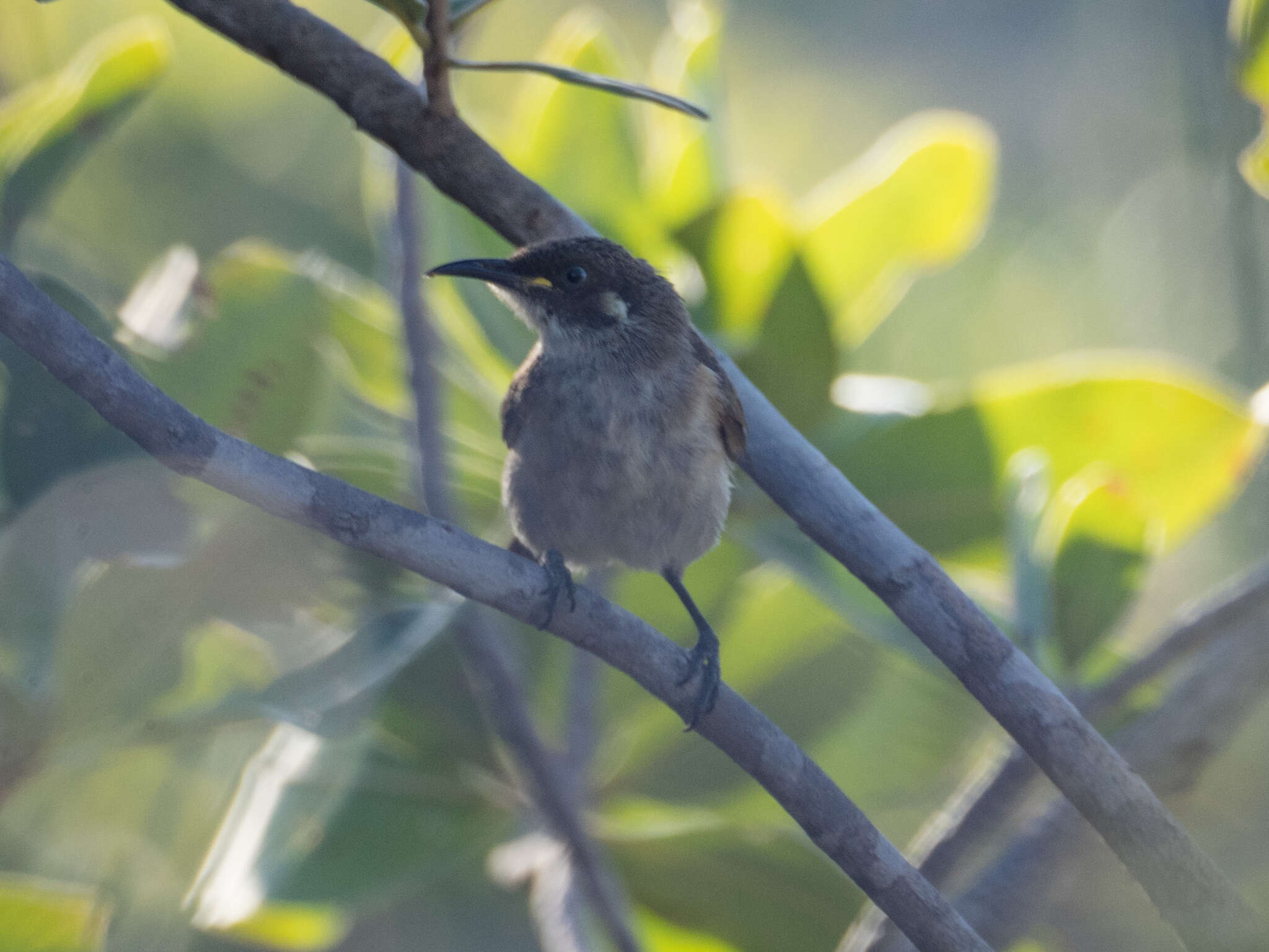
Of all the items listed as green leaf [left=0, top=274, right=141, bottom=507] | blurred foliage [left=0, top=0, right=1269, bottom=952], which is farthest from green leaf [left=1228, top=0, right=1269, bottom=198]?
green leaf [left=0, top=274, right=141, bottom=507]

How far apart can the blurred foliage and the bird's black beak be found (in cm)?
22

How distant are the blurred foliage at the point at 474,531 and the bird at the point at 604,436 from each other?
0.13 meters

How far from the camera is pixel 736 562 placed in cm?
215

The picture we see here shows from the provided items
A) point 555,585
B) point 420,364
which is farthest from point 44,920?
point 420,364

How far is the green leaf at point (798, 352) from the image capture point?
73.0 inches

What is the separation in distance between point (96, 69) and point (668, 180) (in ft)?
3.46

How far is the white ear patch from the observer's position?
6.72 ft

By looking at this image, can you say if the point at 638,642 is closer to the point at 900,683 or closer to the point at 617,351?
the point at 617,351

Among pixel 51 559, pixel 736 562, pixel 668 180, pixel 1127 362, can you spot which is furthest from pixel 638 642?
pixel 668 180

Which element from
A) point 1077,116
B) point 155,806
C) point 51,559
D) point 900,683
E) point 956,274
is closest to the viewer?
point 51,559

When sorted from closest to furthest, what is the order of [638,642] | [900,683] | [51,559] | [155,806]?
[638,642], [51,559], [155,806], [900,683]

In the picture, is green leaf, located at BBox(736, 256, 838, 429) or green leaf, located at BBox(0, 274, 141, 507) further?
green leaf, located at BBox(736, 256, 838, 429)

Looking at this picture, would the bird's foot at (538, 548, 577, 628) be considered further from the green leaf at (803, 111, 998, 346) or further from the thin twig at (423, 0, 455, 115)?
the green leaf at (803, 111, 998, 346)

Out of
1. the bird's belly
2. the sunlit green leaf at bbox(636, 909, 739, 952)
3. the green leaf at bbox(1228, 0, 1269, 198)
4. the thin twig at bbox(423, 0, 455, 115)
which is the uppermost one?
the green leaf at bbox(1228, 0, 1269, 198)
